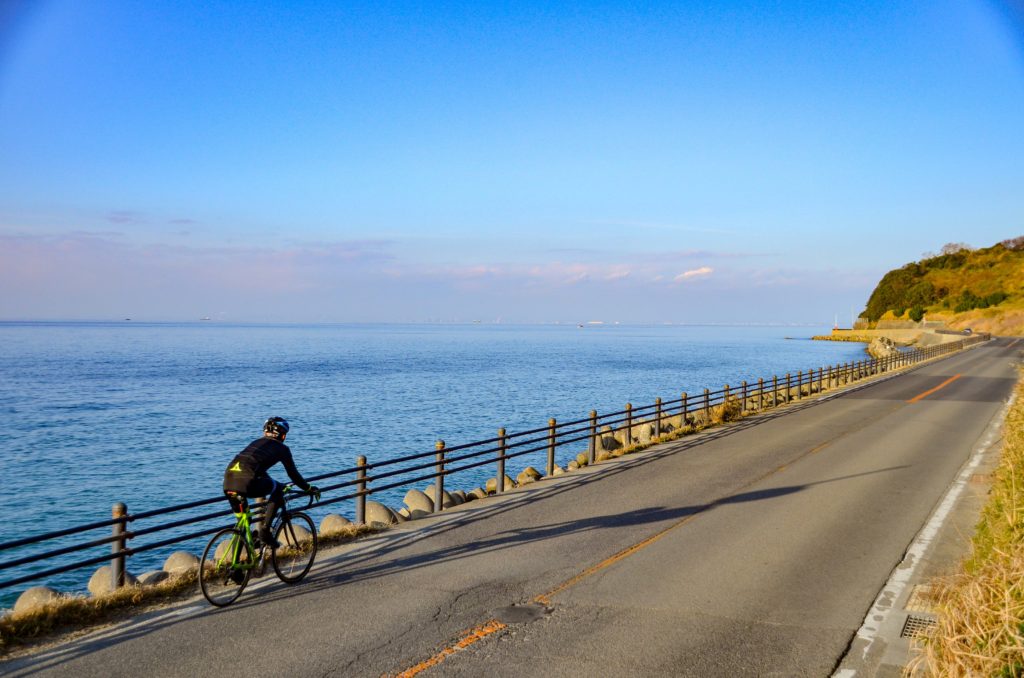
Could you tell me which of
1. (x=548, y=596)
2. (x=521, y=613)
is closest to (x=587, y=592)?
(x=548, y=596)

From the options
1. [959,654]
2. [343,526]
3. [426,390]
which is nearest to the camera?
[959,654]

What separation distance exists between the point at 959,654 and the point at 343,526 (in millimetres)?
9255

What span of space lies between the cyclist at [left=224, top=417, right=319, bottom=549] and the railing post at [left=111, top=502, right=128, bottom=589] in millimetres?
1380

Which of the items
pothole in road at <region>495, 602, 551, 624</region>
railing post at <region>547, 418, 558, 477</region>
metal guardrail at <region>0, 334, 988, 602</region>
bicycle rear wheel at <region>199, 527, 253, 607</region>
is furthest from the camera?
railing post at <region>547, 418, 558, 477</region>

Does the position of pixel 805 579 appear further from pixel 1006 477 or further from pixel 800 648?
pixel 1006 477

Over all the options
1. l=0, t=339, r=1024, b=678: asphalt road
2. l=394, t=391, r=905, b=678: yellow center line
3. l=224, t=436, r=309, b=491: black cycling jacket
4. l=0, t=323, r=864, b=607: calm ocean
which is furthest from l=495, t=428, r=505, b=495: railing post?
l=0, t=323, r=864, b=607: calm ocean

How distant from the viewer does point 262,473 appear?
833cm

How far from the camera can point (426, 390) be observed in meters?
61.3

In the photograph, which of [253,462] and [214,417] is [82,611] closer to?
[253,462]

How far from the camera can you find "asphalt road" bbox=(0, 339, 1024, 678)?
6.62 m

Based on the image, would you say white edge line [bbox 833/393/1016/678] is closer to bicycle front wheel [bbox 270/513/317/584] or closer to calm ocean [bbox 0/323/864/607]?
bicycle front wheel [bbox 270/513/317/584]

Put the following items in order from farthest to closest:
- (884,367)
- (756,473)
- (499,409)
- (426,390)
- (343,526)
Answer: (426,390) < (884,367) < (499,409) < (756,473) < (343,526)

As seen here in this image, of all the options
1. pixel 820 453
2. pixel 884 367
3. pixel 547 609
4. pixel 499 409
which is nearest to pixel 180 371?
pixel 499 409

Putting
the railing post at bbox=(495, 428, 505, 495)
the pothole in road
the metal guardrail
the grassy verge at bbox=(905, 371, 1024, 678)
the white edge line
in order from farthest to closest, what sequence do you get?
1. the railing post at bbox=(495, 428, 505, 495)
2. the metal guardrail
3. the pothole in road
4. the white edge line
5. the grassy verge at bbox=(905, 371, 1024, 678)
